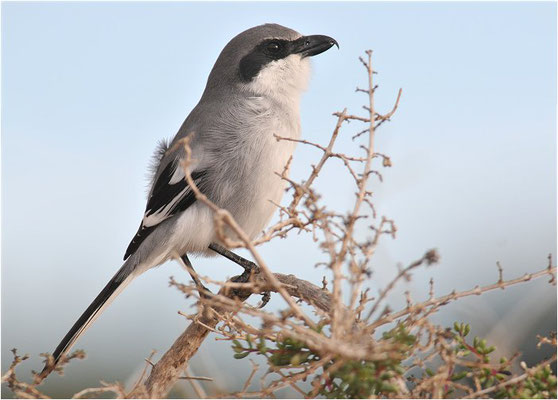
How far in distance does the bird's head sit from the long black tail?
857 mm

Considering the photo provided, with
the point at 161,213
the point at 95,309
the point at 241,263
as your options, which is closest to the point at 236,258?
the point at 241,263

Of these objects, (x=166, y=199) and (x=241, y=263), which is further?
(x=241, y=263)

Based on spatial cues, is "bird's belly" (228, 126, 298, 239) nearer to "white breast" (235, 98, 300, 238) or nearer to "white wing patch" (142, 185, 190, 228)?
"white breast" (235, 98, 300, 238)

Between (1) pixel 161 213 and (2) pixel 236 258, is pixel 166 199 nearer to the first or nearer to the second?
(1) pixel 161 213

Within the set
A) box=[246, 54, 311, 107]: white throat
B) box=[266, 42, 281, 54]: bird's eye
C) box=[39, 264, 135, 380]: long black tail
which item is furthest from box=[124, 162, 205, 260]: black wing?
box=[266, 42, 281, 54]: bird's eye

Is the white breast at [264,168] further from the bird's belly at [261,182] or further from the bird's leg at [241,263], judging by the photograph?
the bird's leg at [241,263]

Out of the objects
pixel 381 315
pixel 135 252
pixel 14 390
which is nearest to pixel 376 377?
pixel 381 315

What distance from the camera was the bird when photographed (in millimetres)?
2260

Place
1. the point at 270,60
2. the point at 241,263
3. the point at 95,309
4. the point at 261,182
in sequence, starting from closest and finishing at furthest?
1. the point at 95,309
2. the point at 261,182
3. the point at 241,263
4. the point at 270,60

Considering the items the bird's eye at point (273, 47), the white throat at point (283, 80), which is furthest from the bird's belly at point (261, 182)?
the bird's eye at point (273, 47)

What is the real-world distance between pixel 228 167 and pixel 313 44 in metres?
0.67

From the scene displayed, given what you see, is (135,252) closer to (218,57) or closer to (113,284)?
(113,284)

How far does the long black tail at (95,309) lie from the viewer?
208 centimetres

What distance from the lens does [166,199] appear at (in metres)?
2.29
